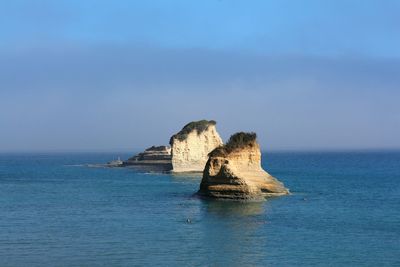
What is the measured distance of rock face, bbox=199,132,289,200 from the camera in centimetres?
6184

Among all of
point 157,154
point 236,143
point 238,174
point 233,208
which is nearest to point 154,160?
point 157,154

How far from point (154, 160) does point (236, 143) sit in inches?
3014

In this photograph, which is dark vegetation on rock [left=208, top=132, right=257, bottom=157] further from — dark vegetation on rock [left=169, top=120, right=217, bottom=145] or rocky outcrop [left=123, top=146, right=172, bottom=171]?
rocky outcrop [left=123, top=146, right=172, bottom=171]

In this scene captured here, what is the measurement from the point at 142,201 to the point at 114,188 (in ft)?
65.5

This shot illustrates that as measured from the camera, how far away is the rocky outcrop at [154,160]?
13502cm

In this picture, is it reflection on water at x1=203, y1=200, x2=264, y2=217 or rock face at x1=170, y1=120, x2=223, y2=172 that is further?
rock face at x1=170, y1=120, x2=223, y2=172

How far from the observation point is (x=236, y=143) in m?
68.4

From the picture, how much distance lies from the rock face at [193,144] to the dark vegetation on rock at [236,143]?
155 feet

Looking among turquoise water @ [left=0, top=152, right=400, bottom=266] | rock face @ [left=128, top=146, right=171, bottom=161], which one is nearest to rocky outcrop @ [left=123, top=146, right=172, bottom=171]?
rock face @ [left=128, top=146, right=171, bottom=161]

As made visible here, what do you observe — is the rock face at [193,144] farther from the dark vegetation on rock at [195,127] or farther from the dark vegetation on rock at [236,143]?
the dark vegetation on rock at [236,143]

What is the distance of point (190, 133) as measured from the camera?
120188 mm

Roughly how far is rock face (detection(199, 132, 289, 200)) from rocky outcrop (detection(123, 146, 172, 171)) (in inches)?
2302

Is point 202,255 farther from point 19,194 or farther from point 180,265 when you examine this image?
point 19,194

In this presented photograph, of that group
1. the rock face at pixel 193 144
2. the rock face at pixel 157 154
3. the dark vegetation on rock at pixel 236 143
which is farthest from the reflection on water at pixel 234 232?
the rock face at pixel 157 154
